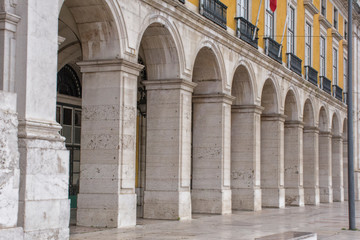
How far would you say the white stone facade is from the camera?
11.3 metres

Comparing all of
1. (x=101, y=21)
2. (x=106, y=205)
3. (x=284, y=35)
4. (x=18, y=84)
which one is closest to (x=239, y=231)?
(x=106, y=205)

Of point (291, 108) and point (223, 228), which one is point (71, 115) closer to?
point (223, 228)

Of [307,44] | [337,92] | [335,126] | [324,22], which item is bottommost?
[335,126]

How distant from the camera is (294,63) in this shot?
30266mm

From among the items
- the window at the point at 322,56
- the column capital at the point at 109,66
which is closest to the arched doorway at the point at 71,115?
the column capital at the point at 109,66

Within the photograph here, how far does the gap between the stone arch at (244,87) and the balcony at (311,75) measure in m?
8.55

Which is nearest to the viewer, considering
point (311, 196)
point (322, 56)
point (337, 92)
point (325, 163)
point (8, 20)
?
point (8, 20)

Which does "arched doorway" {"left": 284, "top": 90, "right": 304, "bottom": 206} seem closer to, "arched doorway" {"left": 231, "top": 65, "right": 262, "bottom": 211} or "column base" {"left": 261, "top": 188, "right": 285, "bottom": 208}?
"column base" {"left": 261, "top": 188, "right": 285, "bottom": 208}

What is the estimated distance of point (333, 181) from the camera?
127 feet

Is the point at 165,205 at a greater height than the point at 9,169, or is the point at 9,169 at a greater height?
A: the point at 9,169

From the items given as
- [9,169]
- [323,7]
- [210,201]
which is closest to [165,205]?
[210,201]

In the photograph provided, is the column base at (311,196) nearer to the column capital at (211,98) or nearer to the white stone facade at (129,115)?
the white stone facade at (129,115)

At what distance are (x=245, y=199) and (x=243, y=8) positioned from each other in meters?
6.90

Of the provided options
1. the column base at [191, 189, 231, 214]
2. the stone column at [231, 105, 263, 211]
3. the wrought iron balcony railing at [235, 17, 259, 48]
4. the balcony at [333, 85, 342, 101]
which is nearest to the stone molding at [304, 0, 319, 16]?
the balcony at [333, 85, 342, 101]
